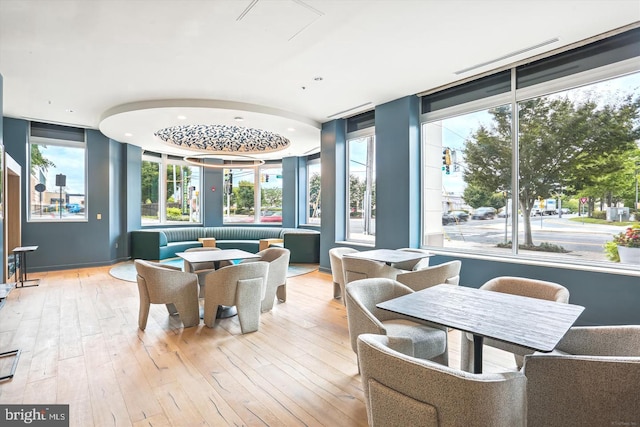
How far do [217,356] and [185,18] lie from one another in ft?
10.7

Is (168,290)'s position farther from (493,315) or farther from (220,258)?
(493,315)

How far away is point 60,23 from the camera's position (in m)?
3.32

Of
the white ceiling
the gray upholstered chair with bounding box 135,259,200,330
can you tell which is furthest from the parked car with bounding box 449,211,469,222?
the gray upholstered chair with bounding box 135,259,200,330

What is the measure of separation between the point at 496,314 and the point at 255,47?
3.60m

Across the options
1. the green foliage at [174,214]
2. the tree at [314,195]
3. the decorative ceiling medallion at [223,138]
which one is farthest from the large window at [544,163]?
the green foliage at [174,214]

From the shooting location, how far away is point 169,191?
32.9 feet

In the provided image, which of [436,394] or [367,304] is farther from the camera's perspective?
[367,304]

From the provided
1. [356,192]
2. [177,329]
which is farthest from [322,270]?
[177,329]

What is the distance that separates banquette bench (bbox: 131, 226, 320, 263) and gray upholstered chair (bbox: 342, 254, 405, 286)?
407 centimetres

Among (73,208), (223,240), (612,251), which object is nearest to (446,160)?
(612,251)

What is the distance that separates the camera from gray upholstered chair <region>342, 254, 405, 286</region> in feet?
12.4

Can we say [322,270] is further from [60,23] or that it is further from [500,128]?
[60,23]

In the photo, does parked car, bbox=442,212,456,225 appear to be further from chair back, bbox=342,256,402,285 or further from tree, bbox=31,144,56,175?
tree, bbox=31,144,56,175

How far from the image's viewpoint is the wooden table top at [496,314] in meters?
1.58
